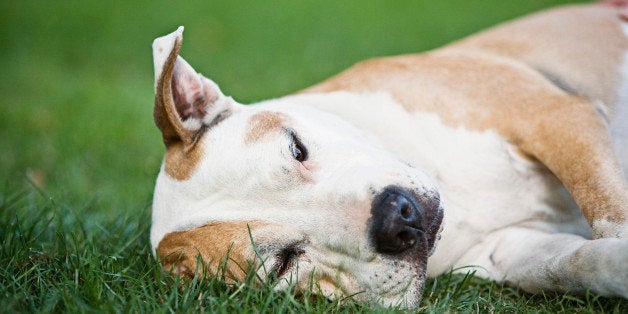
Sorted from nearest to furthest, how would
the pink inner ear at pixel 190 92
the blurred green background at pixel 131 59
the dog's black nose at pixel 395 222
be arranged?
the dog's black nose at pixel 395 222 < the pink inner ear at pixel 190 92 < the blurred green background at pixel 131 59

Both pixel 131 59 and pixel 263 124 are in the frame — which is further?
pixel 131 59

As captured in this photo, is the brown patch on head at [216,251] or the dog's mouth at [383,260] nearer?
the dog's mouth at [383,260]

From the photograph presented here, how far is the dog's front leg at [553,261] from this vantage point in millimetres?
2574

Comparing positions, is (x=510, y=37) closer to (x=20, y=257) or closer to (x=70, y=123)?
(x=20, y=257)

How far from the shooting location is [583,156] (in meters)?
3.03

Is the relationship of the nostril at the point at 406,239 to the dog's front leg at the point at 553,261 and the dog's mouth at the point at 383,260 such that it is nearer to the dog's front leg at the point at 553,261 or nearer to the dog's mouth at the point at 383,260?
the dog's mouth at the point at 383,260

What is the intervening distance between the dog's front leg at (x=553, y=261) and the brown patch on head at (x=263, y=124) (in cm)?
109

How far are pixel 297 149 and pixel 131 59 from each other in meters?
6.23

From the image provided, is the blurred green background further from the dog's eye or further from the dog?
the dog's eye

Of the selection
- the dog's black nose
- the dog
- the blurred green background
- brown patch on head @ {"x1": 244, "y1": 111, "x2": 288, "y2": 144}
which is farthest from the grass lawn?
brown patch on head @ {"x1": 244, "y1": 111, "x2": 288, "y2": 144}

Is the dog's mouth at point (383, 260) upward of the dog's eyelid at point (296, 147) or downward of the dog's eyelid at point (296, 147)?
downward

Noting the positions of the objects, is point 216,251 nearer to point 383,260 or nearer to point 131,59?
point 383,260

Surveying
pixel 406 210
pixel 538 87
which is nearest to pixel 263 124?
pixel 406 210

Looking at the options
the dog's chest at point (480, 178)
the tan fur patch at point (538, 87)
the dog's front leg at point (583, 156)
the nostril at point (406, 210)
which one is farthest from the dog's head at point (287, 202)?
the dog's front leg at point (583, 156)
